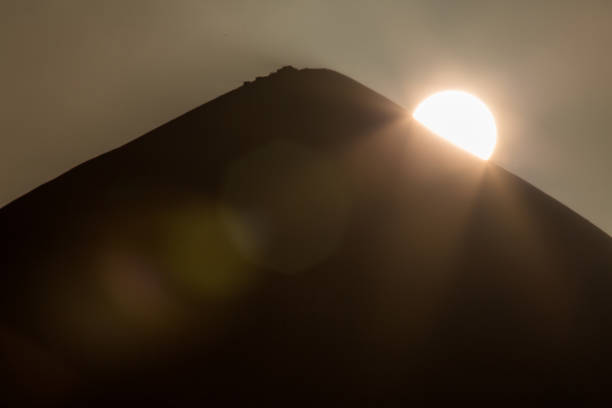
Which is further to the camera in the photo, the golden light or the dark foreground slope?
the golden light

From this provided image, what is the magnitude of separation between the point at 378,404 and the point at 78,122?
27.5 inches

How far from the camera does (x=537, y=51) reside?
3.33 feet

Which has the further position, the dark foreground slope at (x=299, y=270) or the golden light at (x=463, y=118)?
the golden light at (x=463, y=118)

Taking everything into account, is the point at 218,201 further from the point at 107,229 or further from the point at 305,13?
the point at 305,13

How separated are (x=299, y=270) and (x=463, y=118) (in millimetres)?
634

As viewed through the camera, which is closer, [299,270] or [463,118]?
[299,270]

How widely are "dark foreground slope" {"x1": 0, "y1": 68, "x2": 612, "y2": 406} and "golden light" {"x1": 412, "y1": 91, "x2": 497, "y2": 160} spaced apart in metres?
0.37

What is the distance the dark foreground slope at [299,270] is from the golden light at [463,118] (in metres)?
0.37

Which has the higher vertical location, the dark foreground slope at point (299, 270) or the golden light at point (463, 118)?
the golden light at point (463, 118)

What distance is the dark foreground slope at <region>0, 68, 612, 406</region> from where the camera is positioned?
50 centimetres

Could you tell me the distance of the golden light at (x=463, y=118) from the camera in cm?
104

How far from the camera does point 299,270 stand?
0.57m

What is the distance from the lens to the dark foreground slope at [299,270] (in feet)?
1.65

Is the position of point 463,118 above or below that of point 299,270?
above
